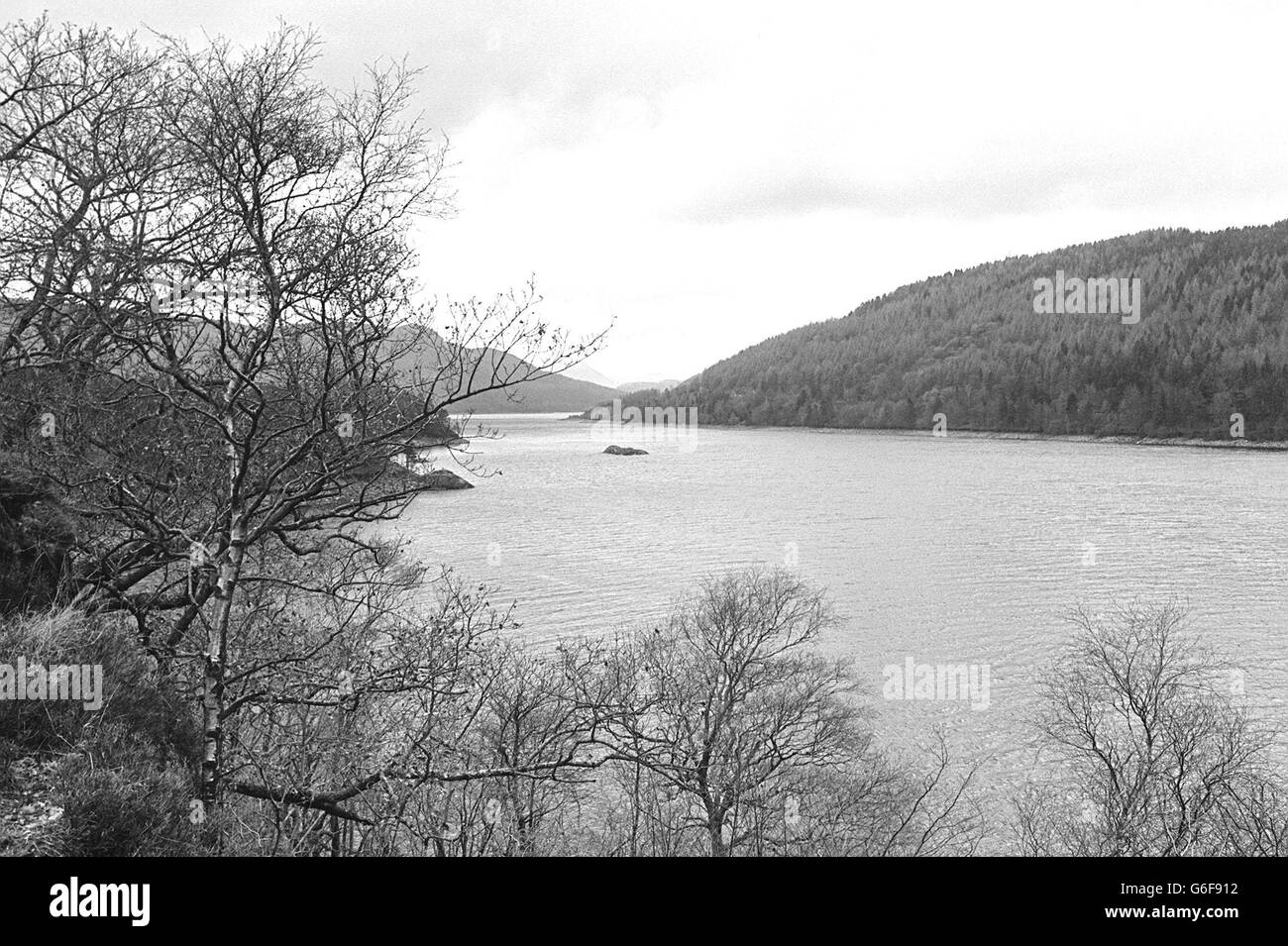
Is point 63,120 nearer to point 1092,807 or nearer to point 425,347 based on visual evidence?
point 425,347

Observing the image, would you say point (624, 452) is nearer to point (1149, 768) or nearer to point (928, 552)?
point (928, 552)

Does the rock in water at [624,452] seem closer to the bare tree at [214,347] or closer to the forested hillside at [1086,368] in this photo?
the forested hillside at [1086,368]

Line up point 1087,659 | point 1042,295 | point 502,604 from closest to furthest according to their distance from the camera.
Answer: point 1087,659, point 502,604, point 1042,295

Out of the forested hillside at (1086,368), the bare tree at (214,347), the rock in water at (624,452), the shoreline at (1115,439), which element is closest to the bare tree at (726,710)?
the bare tree at (214,347)

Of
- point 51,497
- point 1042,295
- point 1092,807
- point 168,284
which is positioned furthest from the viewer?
point 1042,295
